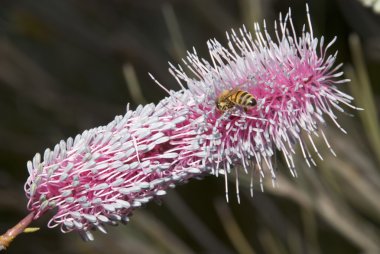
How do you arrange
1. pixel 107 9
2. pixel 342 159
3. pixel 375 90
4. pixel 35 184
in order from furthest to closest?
pixel 375 90 → pixel 107 9 → pixel 342 159 → pixel 35 184

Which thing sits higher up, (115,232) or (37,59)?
(37,59)

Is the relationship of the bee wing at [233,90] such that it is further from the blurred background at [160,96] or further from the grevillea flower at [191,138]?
the blurred background at [160,96]

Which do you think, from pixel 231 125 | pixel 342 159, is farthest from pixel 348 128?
pixel 231 125

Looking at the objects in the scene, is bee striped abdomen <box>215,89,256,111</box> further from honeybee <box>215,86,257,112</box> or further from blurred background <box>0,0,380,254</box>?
blurred background <box>0,0,380,254</box>

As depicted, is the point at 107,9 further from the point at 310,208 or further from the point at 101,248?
the point at 310,208

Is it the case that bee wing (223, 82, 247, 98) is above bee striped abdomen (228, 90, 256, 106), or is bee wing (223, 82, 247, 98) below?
above

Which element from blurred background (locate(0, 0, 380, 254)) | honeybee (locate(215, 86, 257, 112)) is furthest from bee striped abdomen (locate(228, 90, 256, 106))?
blurred background (locate(0, 0, 380, 254))
